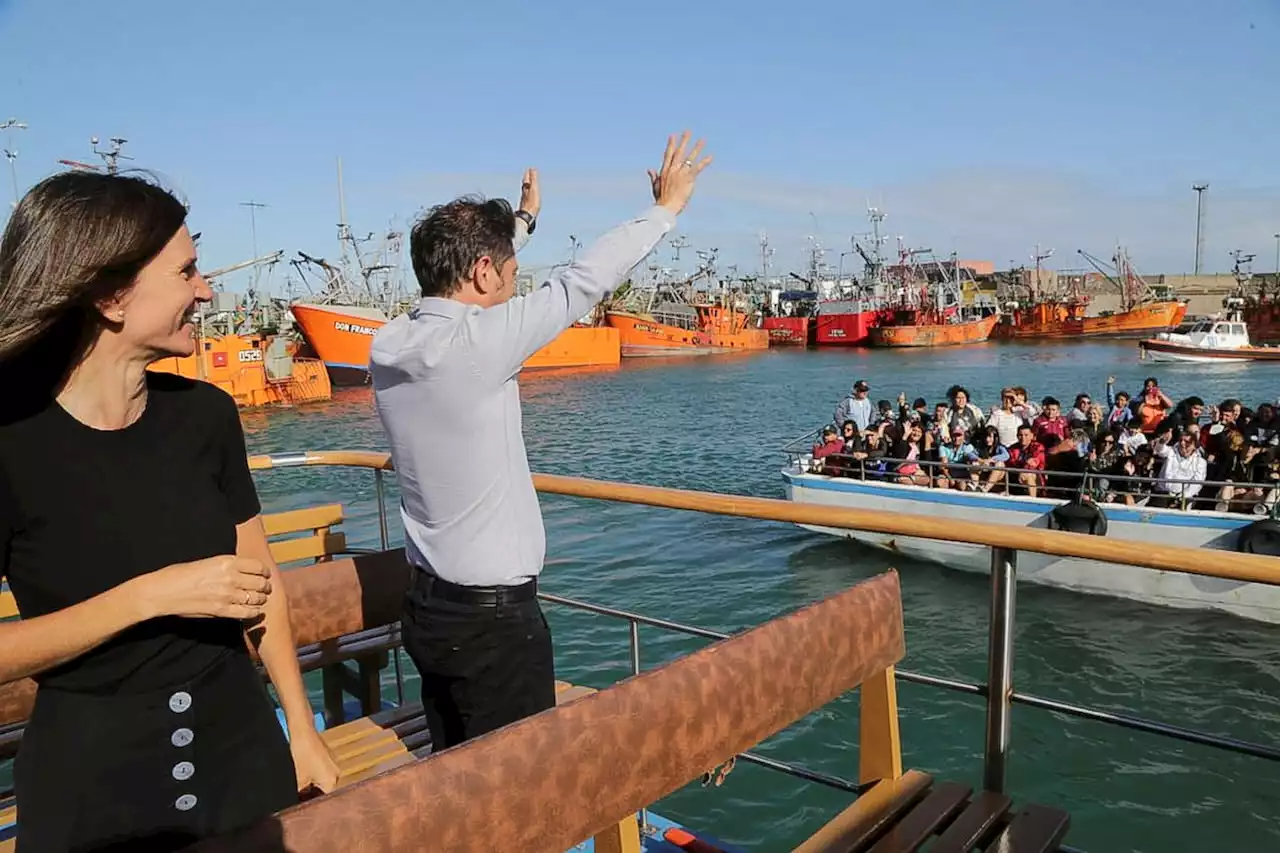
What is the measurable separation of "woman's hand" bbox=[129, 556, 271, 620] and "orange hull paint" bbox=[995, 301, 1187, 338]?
72.1 meters

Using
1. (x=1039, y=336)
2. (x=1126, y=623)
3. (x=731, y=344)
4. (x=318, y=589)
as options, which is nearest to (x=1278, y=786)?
(x=1126, y=623)

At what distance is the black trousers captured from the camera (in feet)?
7.46

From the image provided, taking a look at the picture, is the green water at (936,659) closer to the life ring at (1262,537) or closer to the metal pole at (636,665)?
the life ring at (1262,537)

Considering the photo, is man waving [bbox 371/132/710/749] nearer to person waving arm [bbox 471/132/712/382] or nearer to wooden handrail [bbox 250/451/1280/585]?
person waving arm [bbox 471/132/712/382]

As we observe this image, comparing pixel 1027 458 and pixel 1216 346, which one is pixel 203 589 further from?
pixel 1216 346

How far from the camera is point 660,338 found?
61844 mm

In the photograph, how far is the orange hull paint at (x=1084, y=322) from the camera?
210ft

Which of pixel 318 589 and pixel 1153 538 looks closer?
pixel 318 589

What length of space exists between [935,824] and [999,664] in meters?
0.48

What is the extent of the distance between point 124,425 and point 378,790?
677 mm

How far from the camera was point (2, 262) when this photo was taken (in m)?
1.37

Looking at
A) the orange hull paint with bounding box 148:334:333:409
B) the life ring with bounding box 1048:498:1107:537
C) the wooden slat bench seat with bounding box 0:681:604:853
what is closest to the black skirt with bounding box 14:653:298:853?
the wooden slat bench seat with bounding box 0:681:604:853

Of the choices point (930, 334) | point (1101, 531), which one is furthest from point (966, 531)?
point (930, 334)

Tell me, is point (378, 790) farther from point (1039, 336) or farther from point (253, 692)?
point (1039, 336)
